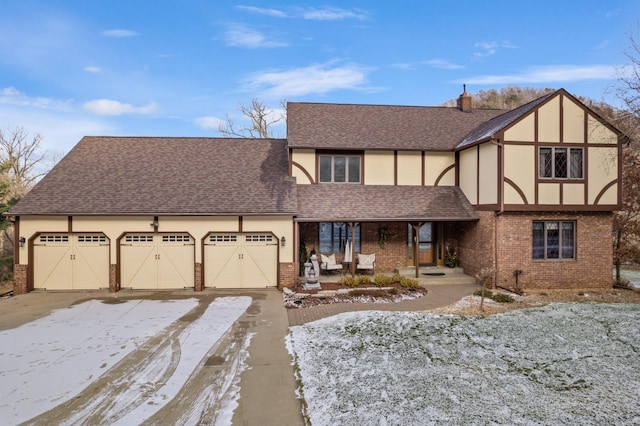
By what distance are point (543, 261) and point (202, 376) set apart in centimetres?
1233

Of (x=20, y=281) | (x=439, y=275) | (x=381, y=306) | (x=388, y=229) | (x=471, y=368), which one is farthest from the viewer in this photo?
(x=388, y=229)

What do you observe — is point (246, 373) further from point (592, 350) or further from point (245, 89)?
point (245, 89)

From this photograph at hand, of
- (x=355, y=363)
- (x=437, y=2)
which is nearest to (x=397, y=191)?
(x=355, y=363)

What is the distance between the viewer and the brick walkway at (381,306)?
9.88 metres

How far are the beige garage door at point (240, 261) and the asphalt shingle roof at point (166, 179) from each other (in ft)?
3.62

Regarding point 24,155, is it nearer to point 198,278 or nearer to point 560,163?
point 198,278

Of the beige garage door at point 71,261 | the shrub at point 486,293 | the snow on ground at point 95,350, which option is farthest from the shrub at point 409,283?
the beige garage door at point 71,261

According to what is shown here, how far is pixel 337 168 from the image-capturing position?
616 inches

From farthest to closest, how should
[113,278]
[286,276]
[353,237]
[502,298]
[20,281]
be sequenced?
1. [353,237]
2. [286,276]
3. [113,278]
4. [20,281]
5. [502,298]

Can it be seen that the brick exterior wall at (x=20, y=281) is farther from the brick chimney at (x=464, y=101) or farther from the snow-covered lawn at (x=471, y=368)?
the brick chimney at (x=464, y=101)

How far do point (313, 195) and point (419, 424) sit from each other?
1084 centimetres

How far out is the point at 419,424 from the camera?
4.66 m

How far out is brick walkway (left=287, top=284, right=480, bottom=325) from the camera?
988 cm

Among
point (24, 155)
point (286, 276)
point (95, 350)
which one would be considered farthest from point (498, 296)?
point (24, 155)
